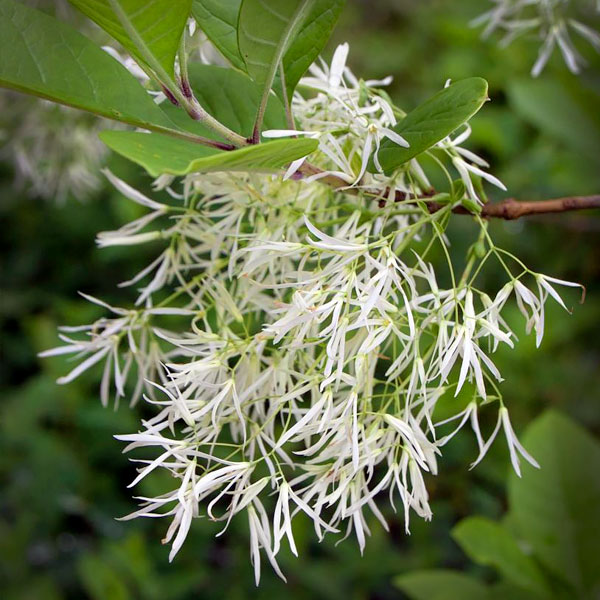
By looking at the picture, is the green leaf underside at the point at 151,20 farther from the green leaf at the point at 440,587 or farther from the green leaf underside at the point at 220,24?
the green leaf at the point at 440,587

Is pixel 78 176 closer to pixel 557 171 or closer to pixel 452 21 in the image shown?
pixel 557 171

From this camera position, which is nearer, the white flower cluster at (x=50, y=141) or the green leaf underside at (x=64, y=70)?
the green leaf underside at (x=64, y=70)

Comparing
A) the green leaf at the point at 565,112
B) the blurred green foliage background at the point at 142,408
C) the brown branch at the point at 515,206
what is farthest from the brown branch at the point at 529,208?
the green leaf at the point at 565,112

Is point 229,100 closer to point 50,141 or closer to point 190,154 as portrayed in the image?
point 190,154

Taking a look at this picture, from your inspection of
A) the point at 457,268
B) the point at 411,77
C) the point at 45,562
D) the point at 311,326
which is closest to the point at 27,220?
Answer: the point at 45,562

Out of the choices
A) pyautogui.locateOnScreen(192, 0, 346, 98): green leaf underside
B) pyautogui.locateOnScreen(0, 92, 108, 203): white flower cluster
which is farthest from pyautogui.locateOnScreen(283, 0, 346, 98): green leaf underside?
pyautogui.locateOnScreen(0, 92, 108, 203): white flower cluster

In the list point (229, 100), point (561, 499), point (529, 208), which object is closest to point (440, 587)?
point (561, 499)

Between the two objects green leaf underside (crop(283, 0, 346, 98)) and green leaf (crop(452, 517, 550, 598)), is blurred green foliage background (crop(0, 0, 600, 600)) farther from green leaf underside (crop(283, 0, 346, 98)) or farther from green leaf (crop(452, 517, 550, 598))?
green leaf underside (crop(283, 0, 346, 98))
